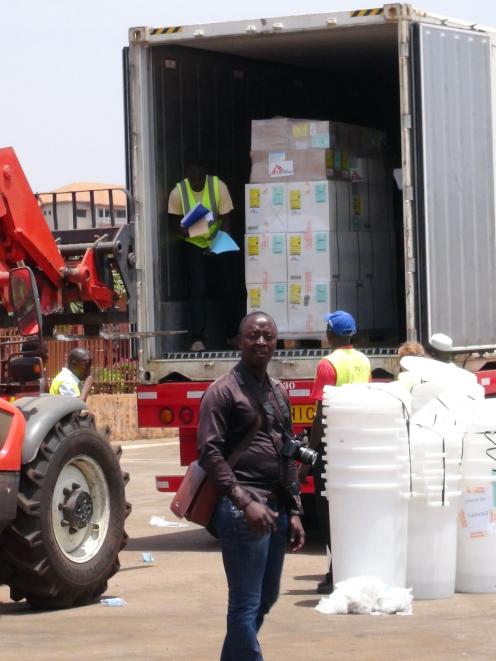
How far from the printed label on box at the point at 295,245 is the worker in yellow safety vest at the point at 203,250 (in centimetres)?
83

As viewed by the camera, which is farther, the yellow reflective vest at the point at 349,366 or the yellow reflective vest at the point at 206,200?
the yellow reflective vest at the point at 206,200

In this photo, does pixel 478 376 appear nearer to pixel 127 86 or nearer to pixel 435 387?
pixel 435 387

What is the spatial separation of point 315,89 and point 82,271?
377 cm

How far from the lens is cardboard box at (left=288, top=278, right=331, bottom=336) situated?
11609 mm

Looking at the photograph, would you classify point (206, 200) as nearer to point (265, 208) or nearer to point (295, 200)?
point (265, 208)

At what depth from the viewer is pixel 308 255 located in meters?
11.6

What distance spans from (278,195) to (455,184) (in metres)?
1.34

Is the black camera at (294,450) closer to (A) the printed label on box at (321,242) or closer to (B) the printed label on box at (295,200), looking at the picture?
(A) the printed label on box at (321,242)

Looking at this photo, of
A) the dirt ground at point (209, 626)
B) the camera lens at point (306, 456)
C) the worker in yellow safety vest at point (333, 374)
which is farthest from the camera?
the worker in yellow safety vest at point (333, 374)

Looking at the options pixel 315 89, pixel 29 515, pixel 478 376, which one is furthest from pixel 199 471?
pixel 315 89

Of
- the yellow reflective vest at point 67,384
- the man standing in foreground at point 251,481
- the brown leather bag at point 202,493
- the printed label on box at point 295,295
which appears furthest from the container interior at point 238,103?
the brown leather bag at point 202,493

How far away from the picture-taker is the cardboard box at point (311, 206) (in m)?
11.6

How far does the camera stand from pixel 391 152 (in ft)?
43.0

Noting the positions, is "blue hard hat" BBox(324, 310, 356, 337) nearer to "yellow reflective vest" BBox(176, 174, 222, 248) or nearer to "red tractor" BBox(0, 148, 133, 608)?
"red tractor" BBox(0, 148, 133, 608)
